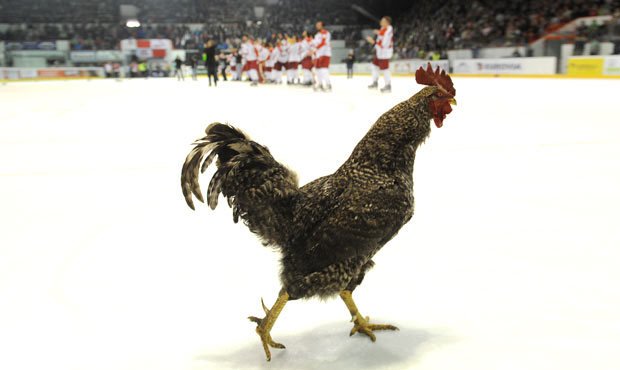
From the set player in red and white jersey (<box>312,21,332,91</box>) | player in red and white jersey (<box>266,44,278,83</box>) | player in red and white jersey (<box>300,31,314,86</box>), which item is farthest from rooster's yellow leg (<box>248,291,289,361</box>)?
player in red and white jersey (<box>266,44,278,83</box>)

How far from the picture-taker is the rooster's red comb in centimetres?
179

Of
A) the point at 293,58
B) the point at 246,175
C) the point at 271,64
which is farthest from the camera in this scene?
the point at 271,64

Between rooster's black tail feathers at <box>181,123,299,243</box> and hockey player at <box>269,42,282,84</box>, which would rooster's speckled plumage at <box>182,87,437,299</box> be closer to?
rooster's black tail feathers at <box>181,123,299,243</box>

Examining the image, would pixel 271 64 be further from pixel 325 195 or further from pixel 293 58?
pixel 325 195

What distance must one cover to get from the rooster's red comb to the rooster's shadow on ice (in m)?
0.94


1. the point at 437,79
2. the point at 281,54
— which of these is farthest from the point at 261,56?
the point at 437,79

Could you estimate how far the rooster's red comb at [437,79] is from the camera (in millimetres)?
1788

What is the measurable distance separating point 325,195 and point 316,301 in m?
0.73

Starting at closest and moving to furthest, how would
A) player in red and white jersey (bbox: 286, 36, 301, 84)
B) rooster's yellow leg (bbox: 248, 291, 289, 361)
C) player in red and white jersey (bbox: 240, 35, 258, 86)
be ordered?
rooster's yellow leg (bbox: 248, 291, 289, 361) < player in red and white jersey (bbox: 286, 36, 301, 84) < player in red and white jersey (bbox: 240, 35, 258, 86)

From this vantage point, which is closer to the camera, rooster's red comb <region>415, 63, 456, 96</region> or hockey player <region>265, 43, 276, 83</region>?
rooster's red comb <region>415, 63, 456, 96</region>

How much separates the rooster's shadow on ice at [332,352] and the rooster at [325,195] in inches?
3.6

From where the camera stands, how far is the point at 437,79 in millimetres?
1809

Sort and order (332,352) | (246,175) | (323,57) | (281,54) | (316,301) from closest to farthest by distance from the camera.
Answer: (246,175) < (332,352) < (316,301) < (323,57) < (281,54)

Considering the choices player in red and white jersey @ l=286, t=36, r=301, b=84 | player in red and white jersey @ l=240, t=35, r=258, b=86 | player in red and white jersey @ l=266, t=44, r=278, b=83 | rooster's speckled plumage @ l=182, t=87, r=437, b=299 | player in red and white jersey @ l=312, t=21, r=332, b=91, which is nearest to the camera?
rooster's speckled plumage @ l=182, t=87, r=437, b=299
